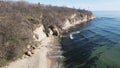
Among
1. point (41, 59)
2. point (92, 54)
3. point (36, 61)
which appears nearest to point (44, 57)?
point (41, 59)

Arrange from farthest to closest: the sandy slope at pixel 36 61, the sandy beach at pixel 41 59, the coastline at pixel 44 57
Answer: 1. the coastline at pixel 44 57
2. the sandy beach at pixel 41 59
3. the sandy slope at pixel 36 61

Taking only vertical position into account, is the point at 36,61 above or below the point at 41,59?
above

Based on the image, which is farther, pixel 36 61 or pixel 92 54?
pixel 92 54

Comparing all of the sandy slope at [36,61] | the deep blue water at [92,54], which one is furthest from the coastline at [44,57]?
the deep blue water at [92,54]

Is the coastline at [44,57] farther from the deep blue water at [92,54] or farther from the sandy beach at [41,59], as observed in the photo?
the deep blue water at [92,54]

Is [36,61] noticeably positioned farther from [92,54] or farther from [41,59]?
[92,54]

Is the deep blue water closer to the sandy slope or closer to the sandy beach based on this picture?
the sandy beach

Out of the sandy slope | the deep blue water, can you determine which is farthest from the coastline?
the deep blue water

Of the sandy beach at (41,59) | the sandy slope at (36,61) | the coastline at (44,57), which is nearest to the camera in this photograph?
the sandy slope at (36,61)

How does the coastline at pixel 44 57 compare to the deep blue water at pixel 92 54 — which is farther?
the coastline at pixel 44 57

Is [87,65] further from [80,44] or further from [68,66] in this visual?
[80,44]

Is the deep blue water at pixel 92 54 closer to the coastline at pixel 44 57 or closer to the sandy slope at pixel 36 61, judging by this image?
the coastline at pixel 44 57

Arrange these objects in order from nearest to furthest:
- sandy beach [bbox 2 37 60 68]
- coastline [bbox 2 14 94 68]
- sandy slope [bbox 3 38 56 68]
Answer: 1. sandy slope [bbox 3 38 56 68]
2. sandy beach [bbox 2 37 60 68]
3. coastline [bbox 2 14 94 68]
